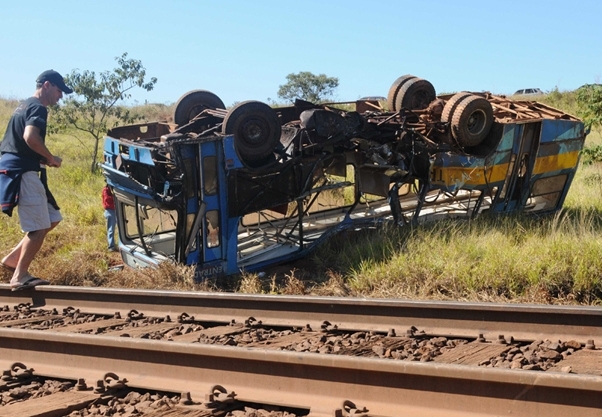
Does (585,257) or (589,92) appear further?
(589,92)

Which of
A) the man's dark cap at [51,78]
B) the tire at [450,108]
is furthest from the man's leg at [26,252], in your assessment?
the tire at [450,108]

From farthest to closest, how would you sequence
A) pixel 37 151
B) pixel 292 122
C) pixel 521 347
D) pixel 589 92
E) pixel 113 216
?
pixel 589 92
pixel 113 216
pixel 292 122
pixel 37 151
pixel 521 347

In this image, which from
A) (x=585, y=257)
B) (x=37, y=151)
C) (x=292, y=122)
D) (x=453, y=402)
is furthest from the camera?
(x=292, y=122)

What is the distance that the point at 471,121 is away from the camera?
10734 mm

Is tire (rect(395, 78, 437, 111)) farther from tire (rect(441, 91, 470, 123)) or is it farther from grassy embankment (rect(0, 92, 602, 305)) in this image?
grassy embankment (rect(0, 92, 602, 305))

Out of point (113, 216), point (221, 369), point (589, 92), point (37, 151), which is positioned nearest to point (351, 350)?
point (221, 369)

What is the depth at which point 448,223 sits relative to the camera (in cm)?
1027

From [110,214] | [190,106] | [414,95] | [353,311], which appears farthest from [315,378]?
[414,95]

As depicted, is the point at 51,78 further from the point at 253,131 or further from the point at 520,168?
the point at 520,168

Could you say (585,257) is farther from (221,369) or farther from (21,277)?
(21,277)

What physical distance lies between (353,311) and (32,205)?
10.7 feet

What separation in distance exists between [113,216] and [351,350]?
6.88 metres

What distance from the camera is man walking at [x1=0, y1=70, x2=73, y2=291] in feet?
22.8

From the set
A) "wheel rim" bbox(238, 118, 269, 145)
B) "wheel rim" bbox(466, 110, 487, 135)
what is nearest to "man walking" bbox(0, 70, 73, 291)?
"wheel rim" bbox(238, 118, 269, 145)
